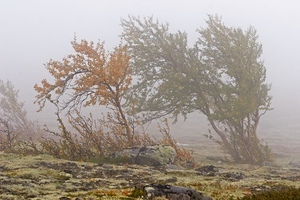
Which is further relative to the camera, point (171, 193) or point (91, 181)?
point (91, 181)

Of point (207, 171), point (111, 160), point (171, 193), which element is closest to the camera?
point (171, 193)

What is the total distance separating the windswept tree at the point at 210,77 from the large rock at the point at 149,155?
10.6 meters

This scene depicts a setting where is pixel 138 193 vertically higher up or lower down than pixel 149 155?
lower down

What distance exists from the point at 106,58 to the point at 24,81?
172861 mm

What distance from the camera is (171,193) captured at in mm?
8211

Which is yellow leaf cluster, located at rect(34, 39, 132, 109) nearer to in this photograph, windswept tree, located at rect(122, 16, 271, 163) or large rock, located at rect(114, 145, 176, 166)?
large rock, located at rect(114, 145, 176, 166)

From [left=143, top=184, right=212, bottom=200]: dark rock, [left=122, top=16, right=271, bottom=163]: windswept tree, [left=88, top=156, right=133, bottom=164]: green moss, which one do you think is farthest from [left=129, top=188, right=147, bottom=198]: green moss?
[left=122, top=16, right=271, bottom=163]: windswept tree

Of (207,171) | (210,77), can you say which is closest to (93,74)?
(207,171)

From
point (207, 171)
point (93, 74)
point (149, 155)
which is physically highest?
point (93, 74)

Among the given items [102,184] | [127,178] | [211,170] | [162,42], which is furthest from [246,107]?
[102,184]

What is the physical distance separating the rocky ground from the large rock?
251 cm

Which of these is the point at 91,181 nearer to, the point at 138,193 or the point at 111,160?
the point at 138,193

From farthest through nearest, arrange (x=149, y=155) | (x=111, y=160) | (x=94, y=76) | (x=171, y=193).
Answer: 1. (x=94, y=76)
2. (x=111, y=160)
3. (x=149, y=155)
4. (x=171, y=193)

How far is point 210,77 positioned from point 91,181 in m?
21.2
